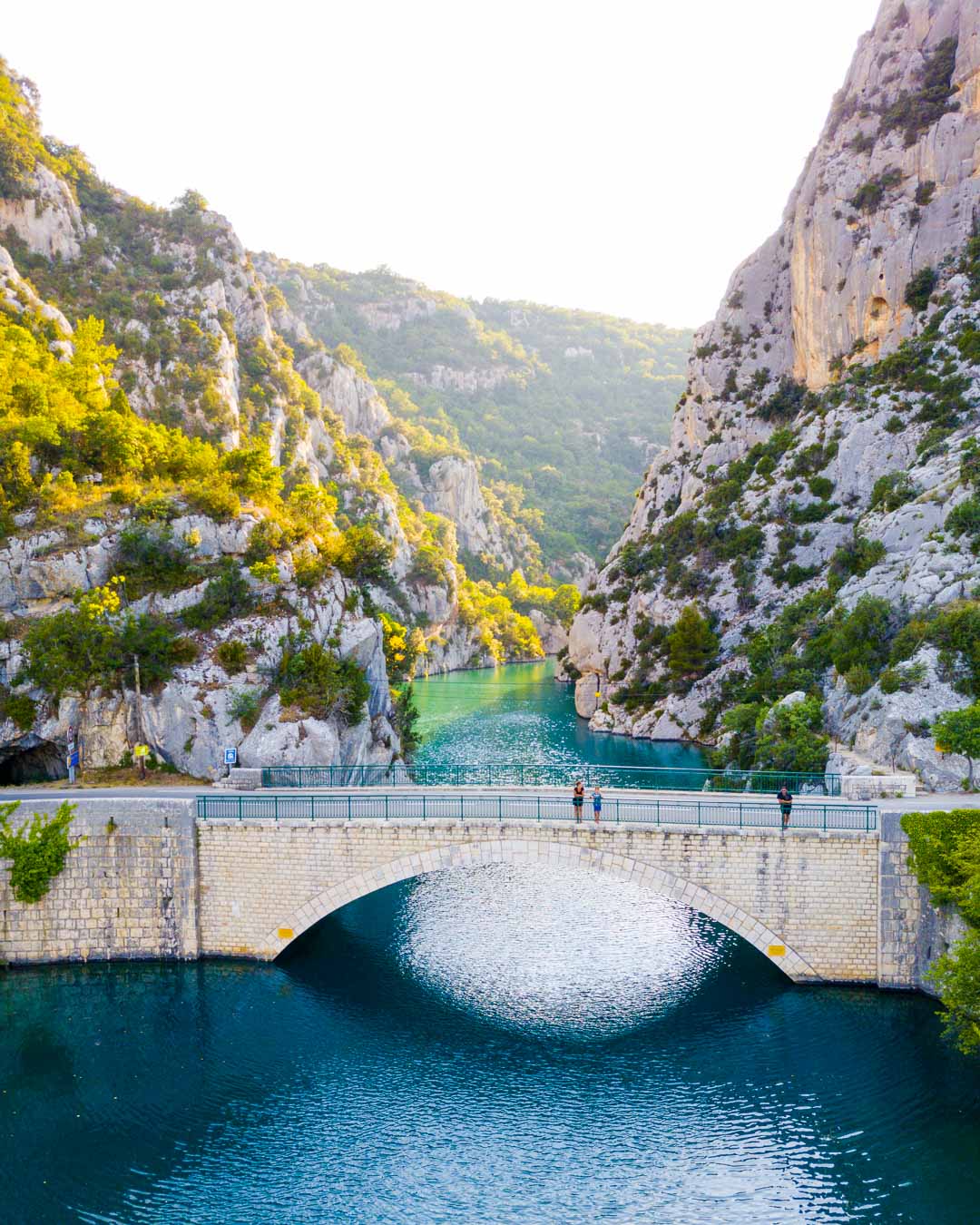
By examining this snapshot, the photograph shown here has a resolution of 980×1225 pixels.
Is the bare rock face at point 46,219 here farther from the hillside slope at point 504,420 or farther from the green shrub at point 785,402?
the hillside slope at point 504,420

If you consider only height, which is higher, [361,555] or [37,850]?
[361,555]

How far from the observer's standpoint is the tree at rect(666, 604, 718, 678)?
68.9 metres

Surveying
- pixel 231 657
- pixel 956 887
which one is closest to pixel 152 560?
pixel 231 657

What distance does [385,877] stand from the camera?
27.8 meters

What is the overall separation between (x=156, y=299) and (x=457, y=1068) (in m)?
68.7

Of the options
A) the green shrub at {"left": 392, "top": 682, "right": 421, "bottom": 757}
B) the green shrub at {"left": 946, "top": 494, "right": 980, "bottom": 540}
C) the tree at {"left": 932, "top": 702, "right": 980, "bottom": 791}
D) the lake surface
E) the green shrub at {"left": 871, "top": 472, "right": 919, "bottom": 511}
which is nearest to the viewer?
the lake surface

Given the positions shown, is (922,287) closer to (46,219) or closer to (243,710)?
(243,710)

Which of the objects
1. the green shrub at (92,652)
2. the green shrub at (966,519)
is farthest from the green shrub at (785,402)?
the green shrub at (92,652)

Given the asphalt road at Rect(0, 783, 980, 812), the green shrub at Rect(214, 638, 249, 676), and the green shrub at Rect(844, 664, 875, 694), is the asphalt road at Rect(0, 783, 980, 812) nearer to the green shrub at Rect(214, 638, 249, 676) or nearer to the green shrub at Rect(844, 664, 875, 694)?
the green shrub at Rect(214, 638, 249, 676)

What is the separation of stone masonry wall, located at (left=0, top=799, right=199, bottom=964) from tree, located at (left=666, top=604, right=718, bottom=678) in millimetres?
46624

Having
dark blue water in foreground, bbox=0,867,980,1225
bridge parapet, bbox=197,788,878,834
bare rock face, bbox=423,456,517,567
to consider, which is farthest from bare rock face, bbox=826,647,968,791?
bare rock face, bbox=423,456,517,567

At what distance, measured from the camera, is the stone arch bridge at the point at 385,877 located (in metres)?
25.8

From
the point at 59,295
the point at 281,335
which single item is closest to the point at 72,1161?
the point at 59,295

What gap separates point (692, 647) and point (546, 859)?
4380 cm
